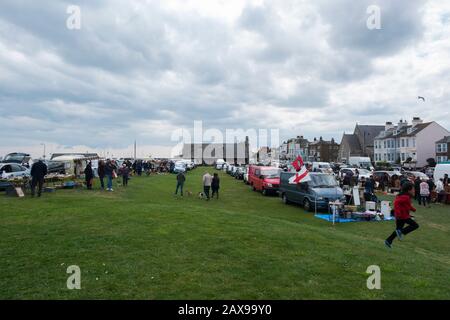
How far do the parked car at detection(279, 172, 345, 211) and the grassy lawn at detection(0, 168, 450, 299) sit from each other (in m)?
5.63

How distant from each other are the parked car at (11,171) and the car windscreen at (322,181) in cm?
1801

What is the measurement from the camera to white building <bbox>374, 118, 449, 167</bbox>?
70062 mm

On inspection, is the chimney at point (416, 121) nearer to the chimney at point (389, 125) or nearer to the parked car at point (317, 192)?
the chimney at point (389, 125)

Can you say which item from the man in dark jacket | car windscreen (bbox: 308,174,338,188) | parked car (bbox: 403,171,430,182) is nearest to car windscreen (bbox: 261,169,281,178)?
car windscreen (bbox: 308,174,338,188)

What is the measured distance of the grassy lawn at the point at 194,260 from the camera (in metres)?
5.59

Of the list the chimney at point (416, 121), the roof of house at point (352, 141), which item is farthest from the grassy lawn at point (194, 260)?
the roof of house at point (352, 141)

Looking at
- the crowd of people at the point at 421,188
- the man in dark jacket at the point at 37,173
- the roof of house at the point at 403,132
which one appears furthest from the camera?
the roof of house at the point at 403,132

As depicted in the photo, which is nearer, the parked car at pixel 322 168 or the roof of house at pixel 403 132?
the parked car at pixel 322 168

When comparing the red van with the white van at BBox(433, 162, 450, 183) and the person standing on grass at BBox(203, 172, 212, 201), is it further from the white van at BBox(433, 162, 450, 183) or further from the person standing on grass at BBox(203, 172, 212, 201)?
the white van at BBox(433, 162, 450, 183)

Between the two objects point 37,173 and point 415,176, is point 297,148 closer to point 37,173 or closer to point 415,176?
point 415,176

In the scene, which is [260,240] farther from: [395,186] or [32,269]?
[395,186]

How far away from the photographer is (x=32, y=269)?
6.41 metres
